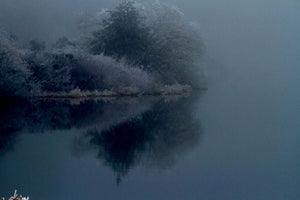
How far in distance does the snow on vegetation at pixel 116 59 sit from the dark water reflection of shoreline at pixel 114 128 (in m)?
2.36

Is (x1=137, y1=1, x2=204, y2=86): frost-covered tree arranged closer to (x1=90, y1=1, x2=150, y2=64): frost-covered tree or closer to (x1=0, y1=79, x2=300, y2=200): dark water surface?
(x1=90, y1=1, x2=150, y2=64): frost-covered tree

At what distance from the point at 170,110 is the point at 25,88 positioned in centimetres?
680

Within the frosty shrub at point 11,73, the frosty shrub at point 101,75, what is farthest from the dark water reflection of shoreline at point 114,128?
the frosty shrub at point 101,75

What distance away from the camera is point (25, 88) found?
24.0 meters

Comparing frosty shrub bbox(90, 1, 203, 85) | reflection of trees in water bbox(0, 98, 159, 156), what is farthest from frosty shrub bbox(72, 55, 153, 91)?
reflection of trees in water bbox(0, 98, 159, 156)

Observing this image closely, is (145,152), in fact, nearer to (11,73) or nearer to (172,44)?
(11,73)

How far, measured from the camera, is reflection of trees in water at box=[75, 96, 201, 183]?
1155cm

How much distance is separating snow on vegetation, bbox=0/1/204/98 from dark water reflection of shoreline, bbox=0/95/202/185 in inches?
92.9

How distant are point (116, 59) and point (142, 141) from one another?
20.4 meters

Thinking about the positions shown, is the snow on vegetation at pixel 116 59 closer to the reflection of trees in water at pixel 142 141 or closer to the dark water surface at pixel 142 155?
the dark water surface at pixel 142 155

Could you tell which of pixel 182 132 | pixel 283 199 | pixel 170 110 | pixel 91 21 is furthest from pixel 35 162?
pixel 91 21

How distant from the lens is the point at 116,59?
34250 mm

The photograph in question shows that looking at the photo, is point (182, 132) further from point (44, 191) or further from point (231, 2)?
point (231, 2)

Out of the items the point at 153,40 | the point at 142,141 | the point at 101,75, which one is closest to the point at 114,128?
the point at 142,141
